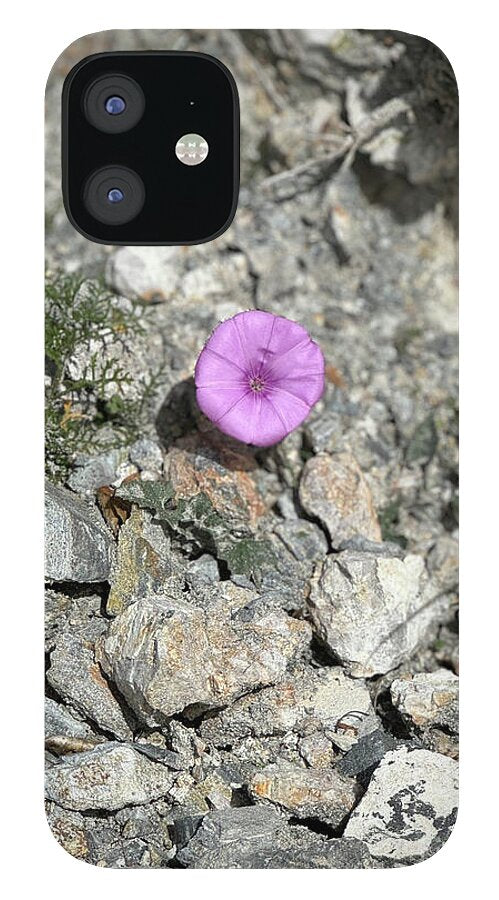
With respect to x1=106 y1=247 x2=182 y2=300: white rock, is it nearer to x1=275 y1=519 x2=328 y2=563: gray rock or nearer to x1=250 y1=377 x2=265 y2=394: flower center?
x1=250 y1=377 x2=265 y2=394: flower center

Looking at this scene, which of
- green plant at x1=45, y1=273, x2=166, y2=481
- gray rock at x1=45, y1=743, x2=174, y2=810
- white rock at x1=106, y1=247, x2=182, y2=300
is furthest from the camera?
white rock at x1=106, y1=247, x2=182, y2=300

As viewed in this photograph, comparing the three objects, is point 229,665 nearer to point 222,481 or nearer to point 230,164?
point 222,481

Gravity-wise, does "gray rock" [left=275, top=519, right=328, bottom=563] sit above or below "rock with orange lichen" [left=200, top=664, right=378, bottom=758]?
above

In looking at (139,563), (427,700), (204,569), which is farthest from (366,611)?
(139,563)

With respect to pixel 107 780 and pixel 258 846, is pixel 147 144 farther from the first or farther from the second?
pixel 258 846

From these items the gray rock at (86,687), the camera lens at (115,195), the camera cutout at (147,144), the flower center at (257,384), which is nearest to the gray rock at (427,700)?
the gray rock at (86,687)

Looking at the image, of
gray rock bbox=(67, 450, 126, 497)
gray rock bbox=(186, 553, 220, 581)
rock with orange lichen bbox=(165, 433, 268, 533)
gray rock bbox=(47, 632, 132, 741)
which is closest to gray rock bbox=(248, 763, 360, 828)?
gray rock bbox=(47, 632, 132, 741)

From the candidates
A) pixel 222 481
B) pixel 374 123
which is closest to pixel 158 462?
pixel 222 481
